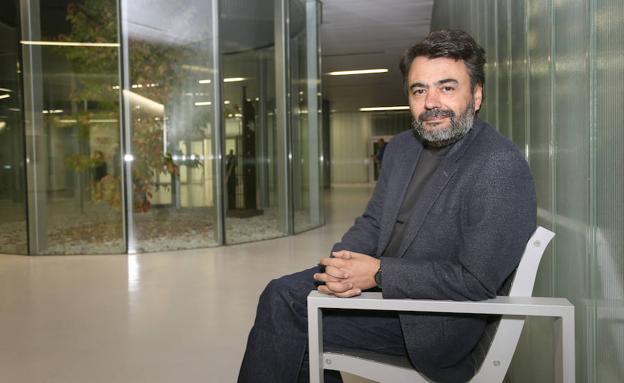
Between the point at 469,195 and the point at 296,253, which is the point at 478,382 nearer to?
the point at 469,195

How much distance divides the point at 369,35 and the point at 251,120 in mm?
4434

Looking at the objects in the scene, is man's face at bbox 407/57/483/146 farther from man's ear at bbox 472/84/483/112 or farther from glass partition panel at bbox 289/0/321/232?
glass partition panel at bbox 289/0/321/232

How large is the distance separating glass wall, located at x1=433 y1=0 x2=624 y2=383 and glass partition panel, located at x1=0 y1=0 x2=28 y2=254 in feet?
19.1

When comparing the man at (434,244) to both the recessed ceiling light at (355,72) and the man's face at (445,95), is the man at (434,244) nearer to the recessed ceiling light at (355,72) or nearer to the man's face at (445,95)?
the man's face at (445,95)

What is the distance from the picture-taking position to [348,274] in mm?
1518

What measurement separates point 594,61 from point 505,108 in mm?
1519

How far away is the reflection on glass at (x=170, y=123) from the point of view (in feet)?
21.2

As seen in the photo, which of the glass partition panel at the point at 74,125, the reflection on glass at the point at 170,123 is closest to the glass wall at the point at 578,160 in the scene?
the reflection on glass at the point at 170,123

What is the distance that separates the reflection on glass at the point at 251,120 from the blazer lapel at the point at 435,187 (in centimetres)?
570

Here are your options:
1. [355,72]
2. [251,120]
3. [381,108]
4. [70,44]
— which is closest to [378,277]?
[70,44]

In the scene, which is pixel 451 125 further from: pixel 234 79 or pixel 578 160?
pixel 234 79

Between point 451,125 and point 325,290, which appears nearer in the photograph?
point 325,290

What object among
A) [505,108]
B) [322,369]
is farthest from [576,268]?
[505,108]

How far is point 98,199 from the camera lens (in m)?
6.50
